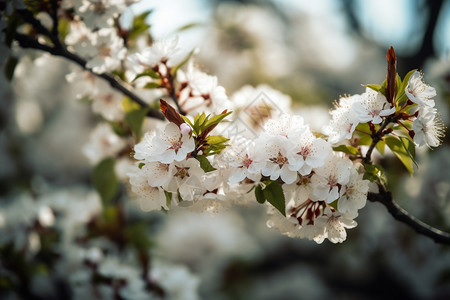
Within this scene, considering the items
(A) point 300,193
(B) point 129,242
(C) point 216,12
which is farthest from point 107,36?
(C) point 216,12

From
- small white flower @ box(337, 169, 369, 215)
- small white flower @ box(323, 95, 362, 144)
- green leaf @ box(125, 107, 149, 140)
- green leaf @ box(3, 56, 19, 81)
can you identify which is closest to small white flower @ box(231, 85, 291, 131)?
green leaf @ box(125, 107, 149, 140)

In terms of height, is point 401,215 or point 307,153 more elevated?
point 307,153

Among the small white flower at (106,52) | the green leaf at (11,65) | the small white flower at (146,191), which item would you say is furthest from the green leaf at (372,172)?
the green leaf at (11,65)

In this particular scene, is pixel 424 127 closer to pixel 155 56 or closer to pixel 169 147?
pixel 169 147

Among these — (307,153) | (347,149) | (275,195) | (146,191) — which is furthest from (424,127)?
(146,191)

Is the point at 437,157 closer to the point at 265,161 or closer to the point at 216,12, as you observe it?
the point at 265,161

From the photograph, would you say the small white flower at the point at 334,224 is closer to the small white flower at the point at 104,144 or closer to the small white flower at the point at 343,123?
the small white flower at the point at 343,123
